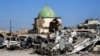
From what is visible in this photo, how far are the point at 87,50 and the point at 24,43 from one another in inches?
298

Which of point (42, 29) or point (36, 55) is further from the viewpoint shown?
point (42, 29)

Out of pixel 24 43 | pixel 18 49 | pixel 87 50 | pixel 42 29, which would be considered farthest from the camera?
pixel 42 29

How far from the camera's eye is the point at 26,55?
20.3 metres

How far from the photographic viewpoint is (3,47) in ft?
90.2

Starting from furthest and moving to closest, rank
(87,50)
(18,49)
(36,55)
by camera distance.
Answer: (18,49), (87,50), (36,55)

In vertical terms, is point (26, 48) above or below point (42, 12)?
below

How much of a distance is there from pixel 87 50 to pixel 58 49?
2.87 metres

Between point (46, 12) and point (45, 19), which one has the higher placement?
point (46, 12)

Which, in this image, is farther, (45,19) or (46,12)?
(46,12)

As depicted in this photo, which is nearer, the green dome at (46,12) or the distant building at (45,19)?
the distant building at (45,19)

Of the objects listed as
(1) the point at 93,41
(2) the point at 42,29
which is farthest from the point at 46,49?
(2) the point at 42,29

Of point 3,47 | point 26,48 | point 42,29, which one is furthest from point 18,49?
point 42,29

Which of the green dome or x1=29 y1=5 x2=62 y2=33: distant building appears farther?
the green dome

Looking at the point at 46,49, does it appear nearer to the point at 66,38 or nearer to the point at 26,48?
the point at 66,38
